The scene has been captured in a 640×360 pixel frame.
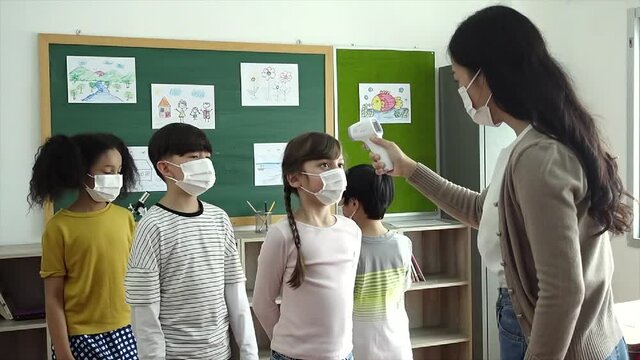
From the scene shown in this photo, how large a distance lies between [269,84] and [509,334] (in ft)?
8.08

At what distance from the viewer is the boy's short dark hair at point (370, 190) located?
93.4 inches

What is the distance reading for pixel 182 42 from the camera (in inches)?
135

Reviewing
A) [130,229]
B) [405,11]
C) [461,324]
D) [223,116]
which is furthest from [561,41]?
[130,229]

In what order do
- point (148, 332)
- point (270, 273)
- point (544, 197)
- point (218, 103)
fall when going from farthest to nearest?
point (218, 103)
point (270, 273)
point (148, 332)
point (544, 197)

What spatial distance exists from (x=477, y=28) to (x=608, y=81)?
9.37 ft

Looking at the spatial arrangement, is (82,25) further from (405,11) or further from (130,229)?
(405,11)

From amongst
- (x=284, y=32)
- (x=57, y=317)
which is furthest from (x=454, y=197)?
(x=284, y=32)

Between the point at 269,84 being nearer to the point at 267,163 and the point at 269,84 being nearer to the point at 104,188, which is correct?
the point at 267,163

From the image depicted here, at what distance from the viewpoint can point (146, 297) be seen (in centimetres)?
175

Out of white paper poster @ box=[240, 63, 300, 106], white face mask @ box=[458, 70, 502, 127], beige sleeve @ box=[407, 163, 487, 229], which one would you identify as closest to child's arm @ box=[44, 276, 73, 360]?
beige sleeve @ box=[407, 163, 487, 229]

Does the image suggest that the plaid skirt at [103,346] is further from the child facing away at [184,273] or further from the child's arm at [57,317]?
the child facing away at [184,273]

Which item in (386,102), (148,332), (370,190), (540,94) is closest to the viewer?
(540,94)

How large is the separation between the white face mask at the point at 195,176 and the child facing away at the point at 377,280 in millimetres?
606

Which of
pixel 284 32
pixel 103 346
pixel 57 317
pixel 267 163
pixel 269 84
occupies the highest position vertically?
pixel 284 32
